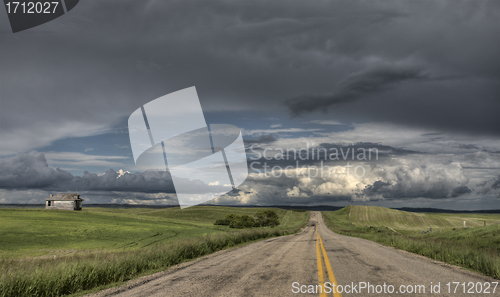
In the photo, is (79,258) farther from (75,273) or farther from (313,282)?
(313,282)

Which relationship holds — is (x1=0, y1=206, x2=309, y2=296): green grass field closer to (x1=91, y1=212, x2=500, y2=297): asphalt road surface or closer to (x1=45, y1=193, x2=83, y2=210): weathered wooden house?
(x1=91, y1=212, x2=500, y2=297): asphalt road surface

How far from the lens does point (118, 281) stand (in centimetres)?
901

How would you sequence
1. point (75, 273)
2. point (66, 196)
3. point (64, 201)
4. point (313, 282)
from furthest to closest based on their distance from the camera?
point (66, 196)
point (64, 201)
point (75, 273)
point (313, 282)

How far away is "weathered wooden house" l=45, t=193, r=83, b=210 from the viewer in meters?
97.5

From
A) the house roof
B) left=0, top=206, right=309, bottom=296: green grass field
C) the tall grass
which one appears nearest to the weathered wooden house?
the house roof

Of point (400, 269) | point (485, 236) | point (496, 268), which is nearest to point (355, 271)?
point (400, 269)

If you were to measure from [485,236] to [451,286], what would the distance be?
758 inches

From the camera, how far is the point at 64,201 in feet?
320

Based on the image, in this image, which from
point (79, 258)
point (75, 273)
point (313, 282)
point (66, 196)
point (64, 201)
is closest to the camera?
point (313, 282)

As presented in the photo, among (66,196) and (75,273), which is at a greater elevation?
(75,273)

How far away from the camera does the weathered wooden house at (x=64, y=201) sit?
9750 cm

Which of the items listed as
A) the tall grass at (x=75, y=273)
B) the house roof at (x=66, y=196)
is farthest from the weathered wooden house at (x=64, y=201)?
the tall grass at (x=75, y=273)

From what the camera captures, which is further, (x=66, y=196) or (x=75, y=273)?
(x=66, y=196)

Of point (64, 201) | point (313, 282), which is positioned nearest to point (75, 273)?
point (313, 282)
